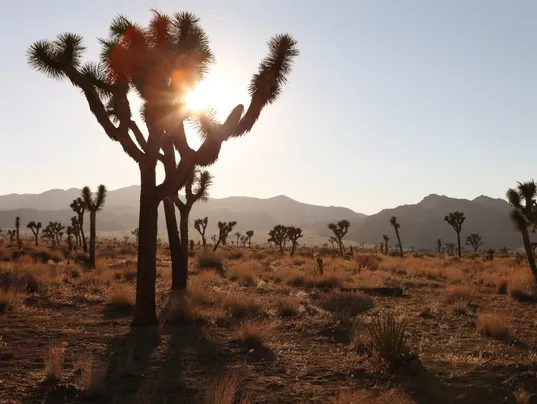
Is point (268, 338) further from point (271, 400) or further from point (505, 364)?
point (505, 364)

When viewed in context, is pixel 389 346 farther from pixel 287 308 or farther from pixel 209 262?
pixel 209 262

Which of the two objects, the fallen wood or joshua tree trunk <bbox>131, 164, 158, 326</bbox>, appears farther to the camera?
the fallen wood

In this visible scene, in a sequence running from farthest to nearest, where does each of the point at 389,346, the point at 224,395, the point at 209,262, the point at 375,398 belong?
1. the point at 209,262
2. the point at 389,346
3. the point at 375,398
4. the point at 224,395

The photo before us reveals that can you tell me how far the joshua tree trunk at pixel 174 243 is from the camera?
15.5 m

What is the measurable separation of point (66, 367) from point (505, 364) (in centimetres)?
665

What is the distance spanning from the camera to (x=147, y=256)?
10.4 meters

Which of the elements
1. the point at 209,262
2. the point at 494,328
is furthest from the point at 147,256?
the point at 209,262

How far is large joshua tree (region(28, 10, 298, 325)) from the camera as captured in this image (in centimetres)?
1049

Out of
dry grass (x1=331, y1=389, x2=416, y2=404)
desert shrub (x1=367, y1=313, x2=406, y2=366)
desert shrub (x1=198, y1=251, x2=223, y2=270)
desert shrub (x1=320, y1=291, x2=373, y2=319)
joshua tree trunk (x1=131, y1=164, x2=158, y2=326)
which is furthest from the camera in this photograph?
desert shrub (x1=198, y1=251, x2=223, y2=270)

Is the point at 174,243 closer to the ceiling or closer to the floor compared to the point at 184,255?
closer to the ceiling

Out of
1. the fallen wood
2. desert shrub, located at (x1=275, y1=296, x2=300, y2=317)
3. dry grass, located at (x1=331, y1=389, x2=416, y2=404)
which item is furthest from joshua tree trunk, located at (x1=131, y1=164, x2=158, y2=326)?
the fallen wood

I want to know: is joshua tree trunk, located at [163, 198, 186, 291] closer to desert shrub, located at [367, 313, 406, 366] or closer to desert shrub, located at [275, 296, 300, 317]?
desert shrub, located at [275, 296, 300, 317]

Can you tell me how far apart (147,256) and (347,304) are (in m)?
5.89

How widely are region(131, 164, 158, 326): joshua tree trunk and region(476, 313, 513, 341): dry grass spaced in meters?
6.93
